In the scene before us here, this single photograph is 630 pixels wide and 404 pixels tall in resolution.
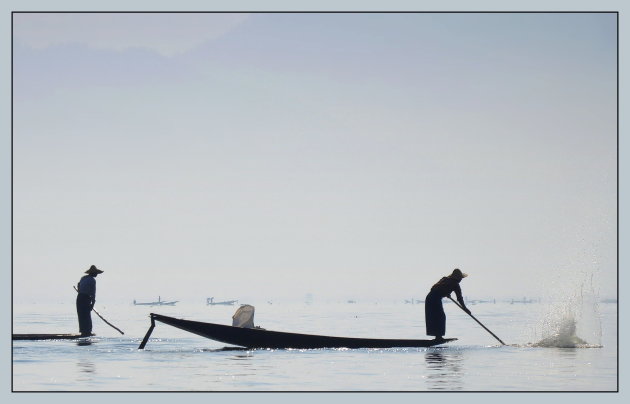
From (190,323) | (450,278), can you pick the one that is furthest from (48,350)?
(450,278)

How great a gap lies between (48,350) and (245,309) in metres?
4.03

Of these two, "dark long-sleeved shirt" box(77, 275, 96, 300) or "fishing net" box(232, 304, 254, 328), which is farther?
"dark long-sleeved shirt" box(77, 275, 96, 300)

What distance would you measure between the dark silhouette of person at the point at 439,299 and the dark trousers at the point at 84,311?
7.96 metres

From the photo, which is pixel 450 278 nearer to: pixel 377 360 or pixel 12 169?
pixel 377 360

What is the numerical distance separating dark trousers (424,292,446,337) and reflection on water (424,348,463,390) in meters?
0.41

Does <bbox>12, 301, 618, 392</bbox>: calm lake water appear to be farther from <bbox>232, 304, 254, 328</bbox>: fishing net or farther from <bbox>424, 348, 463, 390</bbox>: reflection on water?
<bbox>232, 304, 254, 328</bbox>: fishing net

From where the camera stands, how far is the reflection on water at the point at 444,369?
51.3ft

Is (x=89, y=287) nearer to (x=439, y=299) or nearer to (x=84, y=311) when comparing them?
(x=84, y=311)

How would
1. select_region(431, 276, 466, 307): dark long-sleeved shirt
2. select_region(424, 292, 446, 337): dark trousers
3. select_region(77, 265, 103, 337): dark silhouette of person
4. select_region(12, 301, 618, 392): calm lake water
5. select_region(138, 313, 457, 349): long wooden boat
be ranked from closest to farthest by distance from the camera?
1. select_region(12, 301, 618, 392): calm lake water
2. select_region(138, 313, 457, 349): long wooden boat
3. select_region(431, 276, 466, 307): dark long-sleeved shirt
4. select_region(424, 292, 446, 337): dark trousers
5. select_region(77, 265, 103, 337): dark silhouette of person

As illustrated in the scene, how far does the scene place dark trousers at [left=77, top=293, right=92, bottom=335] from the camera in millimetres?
24000

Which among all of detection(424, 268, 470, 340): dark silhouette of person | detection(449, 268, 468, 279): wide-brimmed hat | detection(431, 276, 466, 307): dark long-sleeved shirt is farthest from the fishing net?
detection(449, 268, 468, 279): wide-brimmed hat

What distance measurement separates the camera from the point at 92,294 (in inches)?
944

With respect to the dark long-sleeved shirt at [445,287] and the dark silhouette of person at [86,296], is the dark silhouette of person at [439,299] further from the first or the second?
the dark silhouette of person at [86,296]

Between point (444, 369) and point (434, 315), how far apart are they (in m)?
3.56
